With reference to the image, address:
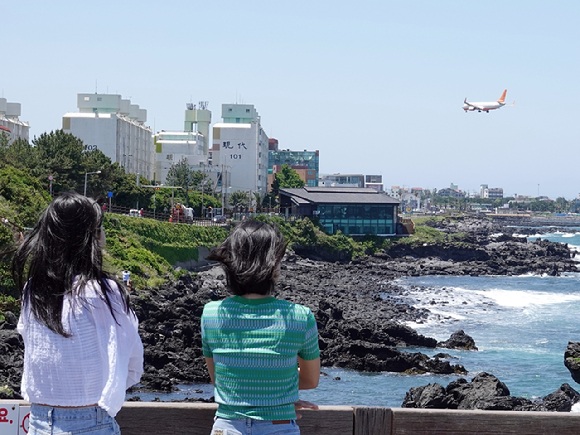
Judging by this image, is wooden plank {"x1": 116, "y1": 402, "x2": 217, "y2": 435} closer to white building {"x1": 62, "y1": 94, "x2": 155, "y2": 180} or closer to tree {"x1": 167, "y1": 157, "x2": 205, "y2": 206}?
tree {"x1": 167, "y1": 157, "x2": 205, "y2": 206}

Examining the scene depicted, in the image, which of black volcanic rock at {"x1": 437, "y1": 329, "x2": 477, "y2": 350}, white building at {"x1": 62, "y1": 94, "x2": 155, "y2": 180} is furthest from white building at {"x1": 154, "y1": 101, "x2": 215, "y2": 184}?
black volcanic rock at {"x1": 437, "y1": 329, "x2": 477, "y2": 350}

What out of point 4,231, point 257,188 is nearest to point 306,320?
point 4,231

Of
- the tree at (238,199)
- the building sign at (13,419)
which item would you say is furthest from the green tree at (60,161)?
the building sign at (13,419)

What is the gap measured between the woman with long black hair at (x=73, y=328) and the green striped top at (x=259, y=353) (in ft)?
1.41

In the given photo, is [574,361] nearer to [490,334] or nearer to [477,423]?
[490,334]

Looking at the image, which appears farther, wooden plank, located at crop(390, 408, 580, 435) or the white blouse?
wooden plank, located at crop(390, 408, 580, 435)

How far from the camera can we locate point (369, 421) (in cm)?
414

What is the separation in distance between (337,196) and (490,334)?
49230mm

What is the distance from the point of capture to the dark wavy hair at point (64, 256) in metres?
3.21

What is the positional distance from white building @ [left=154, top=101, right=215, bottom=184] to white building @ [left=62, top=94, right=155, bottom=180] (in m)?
3.25

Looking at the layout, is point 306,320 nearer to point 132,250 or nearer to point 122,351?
point 122,351

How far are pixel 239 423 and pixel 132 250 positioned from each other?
3993 centimetres

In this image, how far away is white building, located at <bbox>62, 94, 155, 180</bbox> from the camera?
89.6 m

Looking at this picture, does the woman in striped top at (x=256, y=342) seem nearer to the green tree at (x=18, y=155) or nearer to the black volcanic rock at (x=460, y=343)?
the black volcanic rock at (x=460, y=343)
